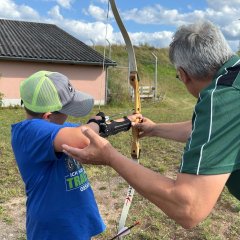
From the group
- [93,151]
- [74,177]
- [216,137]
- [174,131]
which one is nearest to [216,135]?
[216,137]

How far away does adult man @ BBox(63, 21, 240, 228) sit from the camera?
121cm

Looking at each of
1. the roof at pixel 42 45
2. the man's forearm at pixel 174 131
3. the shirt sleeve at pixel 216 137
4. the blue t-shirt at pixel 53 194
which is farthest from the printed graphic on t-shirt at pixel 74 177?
the roof at pixel 42 45

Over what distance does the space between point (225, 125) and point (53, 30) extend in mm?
21551

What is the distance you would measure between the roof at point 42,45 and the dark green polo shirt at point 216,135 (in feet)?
49.4

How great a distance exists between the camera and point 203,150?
1.22m

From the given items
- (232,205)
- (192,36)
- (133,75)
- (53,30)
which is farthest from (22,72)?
(192,36)

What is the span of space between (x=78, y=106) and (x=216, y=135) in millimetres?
939

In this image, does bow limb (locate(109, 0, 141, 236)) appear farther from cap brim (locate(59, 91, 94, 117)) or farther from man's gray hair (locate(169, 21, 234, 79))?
man's gray hair (locate(169, 21, 234, 79))

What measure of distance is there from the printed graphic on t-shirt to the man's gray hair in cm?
73

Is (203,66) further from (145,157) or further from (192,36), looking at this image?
(145,157)

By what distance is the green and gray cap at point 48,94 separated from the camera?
1827 mm

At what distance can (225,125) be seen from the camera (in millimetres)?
1230

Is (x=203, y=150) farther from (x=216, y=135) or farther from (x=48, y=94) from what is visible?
(x=48, y=94)

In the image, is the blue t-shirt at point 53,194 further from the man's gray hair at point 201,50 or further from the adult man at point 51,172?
the man's gray hair at point 201,50
